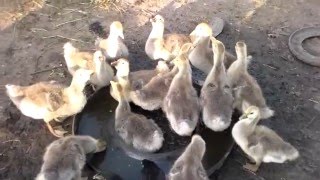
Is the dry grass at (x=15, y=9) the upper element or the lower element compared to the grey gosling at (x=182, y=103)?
lower

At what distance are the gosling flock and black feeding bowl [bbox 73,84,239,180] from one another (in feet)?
0.34

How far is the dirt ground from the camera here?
4.68 meters

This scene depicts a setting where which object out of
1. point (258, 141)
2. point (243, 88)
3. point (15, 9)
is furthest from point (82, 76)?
point (15, 9)

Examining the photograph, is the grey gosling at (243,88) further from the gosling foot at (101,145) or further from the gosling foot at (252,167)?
the gosling foot at (101,145)

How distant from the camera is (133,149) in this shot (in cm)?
429

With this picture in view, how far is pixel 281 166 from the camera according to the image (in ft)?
15.3

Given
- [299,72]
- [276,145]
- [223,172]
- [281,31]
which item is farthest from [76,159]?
[281,31]

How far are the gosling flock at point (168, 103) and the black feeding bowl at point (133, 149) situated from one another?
0.34 ft

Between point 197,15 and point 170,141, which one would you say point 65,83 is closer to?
point 170,141

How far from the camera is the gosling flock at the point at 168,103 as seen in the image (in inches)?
159

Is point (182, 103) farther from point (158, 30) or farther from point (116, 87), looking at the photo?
point (158, 30)

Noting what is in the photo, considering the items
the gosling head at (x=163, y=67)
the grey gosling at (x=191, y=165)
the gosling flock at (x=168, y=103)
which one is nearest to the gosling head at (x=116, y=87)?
the gosling flock at (x=168, y=103)

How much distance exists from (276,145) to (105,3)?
3.25 m

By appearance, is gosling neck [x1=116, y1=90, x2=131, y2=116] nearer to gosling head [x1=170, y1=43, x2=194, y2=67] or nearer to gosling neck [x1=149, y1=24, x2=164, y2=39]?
gosling head [x1=170, y1=43, x2=194, y2=67]
